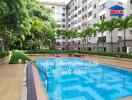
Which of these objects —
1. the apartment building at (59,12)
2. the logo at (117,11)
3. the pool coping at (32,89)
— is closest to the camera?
the pool coping at (32,89)

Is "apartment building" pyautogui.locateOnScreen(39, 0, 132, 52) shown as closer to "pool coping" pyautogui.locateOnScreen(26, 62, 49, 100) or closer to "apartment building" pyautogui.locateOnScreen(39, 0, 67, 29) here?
"apartment building" pyautogui.locateOnScreen(39, 0, 67, 29)

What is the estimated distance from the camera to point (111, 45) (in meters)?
38.2

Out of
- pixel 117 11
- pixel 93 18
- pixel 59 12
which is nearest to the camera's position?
pixel 117 11

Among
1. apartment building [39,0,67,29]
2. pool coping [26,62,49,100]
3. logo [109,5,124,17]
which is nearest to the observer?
pool coping [26,62,49,100]

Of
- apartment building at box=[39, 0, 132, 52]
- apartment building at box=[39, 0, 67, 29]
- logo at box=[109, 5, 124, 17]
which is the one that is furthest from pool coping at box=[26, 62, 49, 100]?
apartment building at box=[39, 0, 67, 29]

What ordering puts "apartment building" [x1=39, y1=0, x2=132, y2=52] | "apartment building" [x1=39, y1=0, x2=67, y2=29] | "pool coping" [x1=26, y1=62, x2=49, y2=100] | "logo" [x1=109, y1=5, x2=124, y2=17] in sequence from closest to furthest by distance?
"pool coping" [x1=26, y1=62, x2=49, y2=100] → "logo" [x1=109, y1=5, x2=124, y2=17] → "apartment building" [x1=39, y1=0, x2=132, y2=52] → "apartment building" [x1=39, y1=0, x2=67, y2=29]

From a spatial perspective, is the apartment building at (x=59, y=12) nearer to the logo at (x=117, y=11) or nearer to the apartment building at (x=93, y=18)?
the apartment building at (x=93, y=18)

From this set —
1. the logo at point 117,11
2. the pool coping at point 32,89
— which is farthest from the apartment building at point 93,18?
the pool coping at point 32,89

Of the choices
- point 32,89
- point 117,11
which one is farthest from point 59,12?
point 32,89

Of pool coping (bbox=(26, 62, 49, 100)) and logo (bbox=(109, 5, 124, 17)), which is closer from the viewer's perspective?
pool coping (bbox=(26, 62, 49, 100))

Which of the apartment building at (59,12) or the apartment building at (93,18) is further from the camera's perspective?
the apartment building at (59,12)

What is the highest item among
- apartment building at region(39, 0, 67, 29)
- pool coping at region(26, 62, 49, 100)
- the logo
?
apartment building at region(39, 0, 67, 29)

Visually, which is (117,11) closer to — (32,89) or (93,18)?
(32,89)

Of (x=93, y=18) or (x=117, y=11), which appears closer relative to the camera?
(x=117, y=11)
